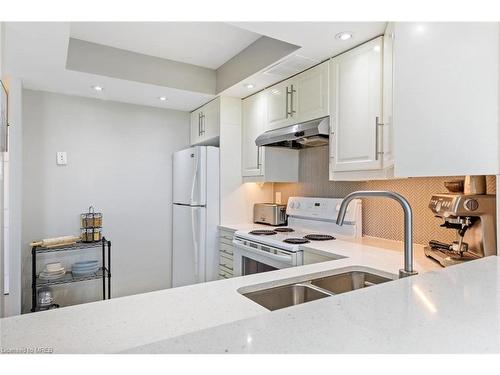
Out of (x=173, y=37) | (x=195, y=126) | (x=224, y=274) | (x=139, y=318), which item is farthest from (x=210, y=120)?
(x=139, y=318)

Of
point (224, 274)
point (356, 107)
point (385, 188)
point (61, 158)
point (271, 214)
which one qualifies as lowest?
point (224, 274)

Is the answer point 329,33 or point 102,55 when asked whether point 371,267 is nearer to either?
point 329,33

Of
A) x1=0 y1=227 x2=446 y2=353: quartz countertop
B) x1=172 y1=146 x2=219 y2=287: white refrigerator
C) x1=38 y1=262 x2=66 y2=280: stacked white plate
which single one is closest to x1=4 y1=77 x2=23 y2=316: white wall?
x1=38 y1=262 x2=66 y2=280: stacked white plate

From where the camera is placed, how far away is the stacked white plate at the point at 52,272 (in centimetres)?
271

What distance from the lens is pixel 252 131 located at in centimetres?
303

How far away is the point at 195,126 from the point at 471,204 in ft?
9.33

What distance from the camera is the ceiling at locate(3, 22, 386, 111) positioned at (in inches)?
70.5

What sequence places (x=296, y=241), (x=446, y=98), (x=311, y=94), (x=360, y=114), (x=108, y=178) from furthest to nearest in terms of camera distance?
(x=108, y=178)
(x=311, y=94)
(x=296, y=241)
(x=360, y=114)
(x=446, y=98)

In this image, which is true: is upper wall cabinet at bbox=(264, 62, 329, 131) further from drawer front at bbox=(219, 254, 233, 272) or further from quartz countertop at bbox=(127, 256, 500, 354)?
quartz countertop at bbox=(127, 256, 500, 354)

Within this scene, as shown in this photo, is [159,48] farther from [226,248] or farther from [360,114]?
[226,248]

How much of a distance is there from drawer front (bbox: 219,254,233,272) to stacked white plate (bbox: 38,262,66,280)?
1433mm

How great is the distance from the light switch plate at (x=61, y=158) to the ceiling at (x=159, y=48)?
0.59m

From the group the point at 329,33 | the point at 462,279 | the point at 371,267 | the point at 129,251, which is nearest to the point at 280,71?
the point at 329,33

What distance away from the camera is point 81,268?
112 inches
